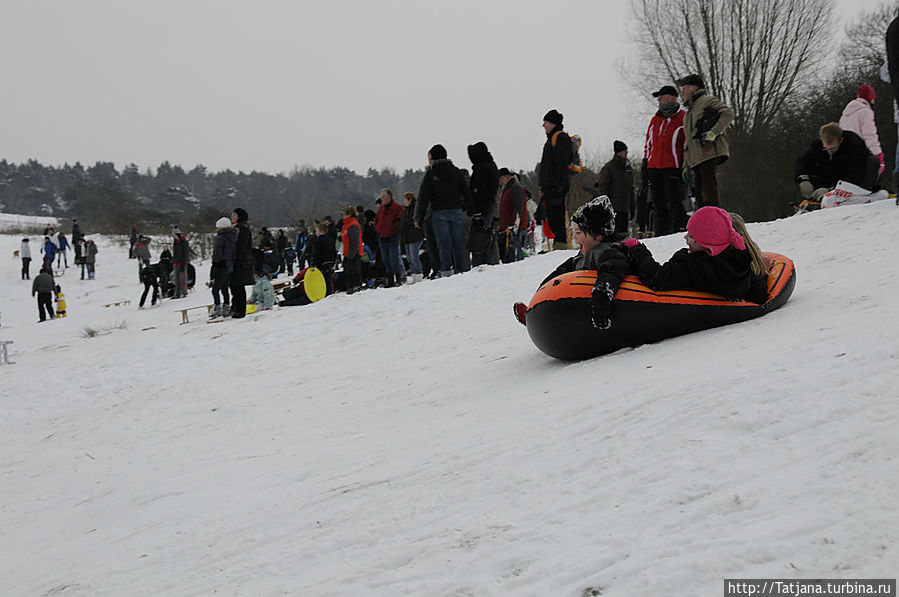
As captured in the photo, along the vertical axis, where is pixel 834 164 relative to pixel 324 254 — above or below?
below

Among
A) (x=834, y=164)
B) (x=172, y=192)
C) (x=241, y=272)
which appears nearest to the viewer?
(x=834, y=164)

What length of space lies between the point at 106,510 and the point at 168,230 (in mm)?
44902

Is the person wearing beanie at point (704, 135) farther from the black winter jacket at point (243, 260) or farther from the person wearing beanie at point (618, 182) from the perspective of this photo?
the black winter jacket at point (243, 260)

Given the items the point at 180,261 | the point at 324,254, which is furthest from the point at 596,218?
the point at 180,261

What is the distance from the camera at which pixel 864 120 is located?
8.54 metres

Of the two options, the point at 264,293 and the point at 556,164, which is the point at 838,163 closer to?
the point at 556,164

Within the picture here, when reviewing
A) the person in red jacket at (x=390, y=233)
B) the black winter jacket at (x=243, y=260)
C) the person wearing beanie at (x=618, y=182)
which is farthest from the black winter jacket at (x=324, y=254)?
the person wearing beanie at (x=618, y=182)

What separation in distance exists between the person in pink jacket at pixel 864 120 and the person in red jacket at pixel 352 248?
7.56m

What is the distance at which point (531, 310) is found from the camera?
189 inches

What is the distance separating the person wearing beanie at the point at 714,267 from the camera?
14.5ft

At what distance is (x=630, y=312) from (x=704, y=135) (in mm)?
4203

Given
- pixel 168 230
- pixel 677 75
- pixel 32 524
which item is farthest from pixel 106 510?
pixel 168 230

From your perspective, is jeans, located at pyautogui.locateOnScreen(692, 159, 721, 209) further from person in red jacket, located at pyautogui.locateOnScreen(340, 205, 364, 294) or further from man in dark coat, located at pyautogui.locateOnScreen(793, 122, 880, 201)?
person in red jacket, located at pyautogui.locateOnScreen(340, 205, 364, 294)

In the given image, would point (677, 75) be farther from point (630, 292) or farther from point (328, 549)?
point (328, 549)
